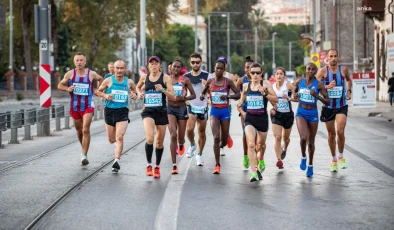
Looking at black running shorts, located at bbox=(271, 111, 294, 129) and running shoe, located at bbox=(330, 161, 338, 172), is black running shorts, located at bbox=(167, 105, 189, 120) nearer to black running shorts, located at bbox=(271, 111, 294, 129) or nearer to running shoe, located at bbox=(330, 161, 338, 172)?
black running shorts, located at bbox=(271, 111, 294, 129)

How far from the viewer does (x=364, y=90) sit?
42938mm

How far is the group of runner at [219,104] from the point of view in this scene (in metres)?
14.1

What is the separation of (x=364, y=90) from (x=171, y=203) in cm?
3279

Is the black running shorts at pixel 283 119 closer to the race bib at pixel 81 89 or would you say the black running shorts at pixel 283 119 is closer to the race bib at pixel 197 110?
the race bib at pixel 197 110

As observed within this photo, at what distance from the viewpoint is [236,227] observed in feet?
30.3

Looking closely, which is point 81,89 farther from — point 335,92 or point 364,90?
point 364,90

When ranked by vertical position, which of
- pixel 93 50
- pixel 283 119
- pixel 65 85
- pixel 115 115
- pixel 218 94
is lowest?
pixel 283 119

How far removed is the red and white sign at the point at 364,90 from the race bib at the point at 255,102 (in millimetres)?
28920

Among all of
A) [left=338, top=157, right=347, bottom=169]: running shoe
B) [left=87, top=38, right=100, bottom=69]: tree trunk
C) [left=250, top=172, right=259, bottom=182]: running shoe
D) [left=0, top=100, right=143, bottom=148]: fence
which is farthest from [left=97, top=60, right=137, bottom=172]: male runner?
[left=87, top=38, right=100, bottom=69]: tree trunk

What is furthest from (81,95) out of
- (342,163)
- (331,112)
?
(342,163)

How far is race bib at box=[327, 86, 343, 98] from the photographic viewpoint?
592 inches

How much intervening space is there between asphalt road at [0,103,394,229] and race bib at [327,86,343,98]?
1.17 metres

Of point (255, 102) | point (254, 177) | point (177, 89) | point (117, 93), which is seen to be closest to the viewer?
point (254, 177)

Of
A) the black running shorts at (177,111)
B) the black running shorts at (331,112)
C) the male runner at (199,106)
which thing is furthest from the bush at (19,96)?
the black running shorts at (331,112)
